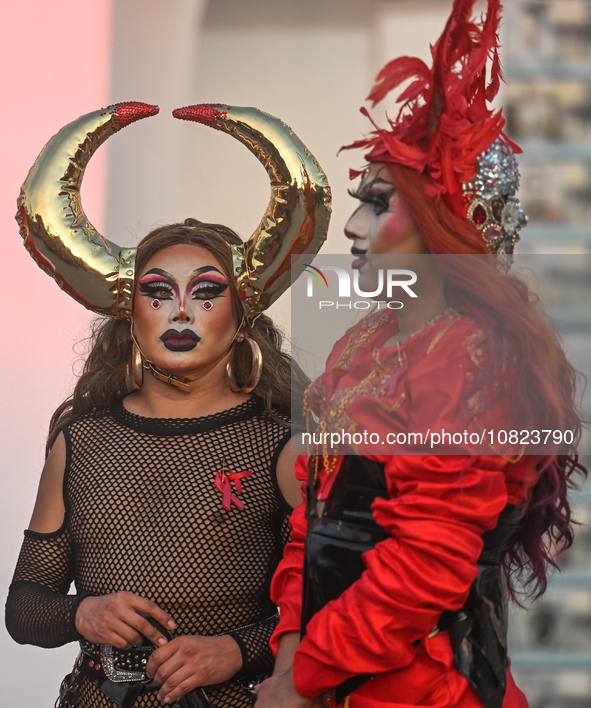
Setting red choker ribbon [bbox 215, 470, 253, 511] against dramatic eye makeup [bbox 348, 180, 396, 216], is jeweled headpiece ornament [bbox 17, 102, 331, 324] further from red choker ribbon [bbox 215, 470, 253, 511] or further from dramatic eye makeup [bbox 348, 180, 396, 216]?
dramatic eye makeup [bbox 348, 180, 396, 216]

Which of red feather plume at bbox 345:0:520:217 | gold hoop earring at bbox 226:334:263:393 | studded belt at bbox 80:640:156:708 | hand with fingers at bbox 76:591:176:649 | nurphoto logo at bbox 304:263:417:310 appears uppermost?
red feather plume at bbox 345:0:520:217

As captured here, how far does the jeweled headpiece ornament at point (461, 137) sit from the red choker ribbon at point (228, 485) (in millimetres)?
608

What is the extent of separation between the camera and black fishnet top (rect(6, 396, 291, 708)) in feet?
5.23

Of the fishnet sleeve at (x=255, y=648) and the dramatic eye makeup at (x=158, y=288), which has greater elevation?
the dramatic eye makeup at (x=158, y=288)

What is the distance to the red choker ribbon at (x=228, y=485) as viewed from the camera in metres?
1.62

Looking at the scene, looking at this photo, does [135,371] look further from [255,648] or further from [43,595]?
[255,648]

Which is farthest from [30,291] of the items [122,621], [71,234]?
[122,621]

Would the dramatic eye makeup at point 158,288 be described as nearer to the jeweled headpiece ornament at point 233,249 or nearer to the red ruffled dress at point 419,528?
the jeweled headpiece ornament at point 233,249

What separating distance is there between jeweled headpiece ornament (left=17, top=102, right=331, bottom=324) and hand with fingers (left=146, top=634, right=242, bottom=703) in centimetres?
56

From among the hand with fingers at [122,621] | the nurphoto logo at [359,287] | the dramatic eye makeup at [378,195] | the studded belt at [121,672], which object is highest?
the dramatic eye makeup at [378,195]

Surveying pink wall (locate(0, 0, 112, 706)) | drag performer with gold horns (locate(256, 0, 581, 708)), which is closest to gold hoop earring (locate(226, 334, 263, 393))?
drag performer with gold horns (locate(256, 0, 581, 708))

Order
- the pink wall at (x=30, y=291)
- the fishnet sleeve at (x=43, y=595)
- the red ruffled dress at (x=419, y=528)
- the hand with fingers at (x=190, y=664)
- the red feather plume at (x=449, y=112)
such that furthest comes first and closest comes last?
the pink wall at (x=30, y=291)
the fishnet sleeve at (x=43, y=595)
the hand with fingers at (x=190, y=664)
the red feather plume at (x=449, y=112)
the red ruffled dress at (x=419, y=528)

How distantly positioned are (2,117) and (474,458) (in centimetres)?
183

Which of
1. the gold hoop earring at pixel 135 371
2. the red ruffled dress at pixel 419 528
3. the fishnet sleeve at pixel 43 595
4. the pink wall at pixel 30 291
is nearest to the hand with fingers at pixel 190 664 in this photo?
the fishnet sleeve at pixel 43 595
